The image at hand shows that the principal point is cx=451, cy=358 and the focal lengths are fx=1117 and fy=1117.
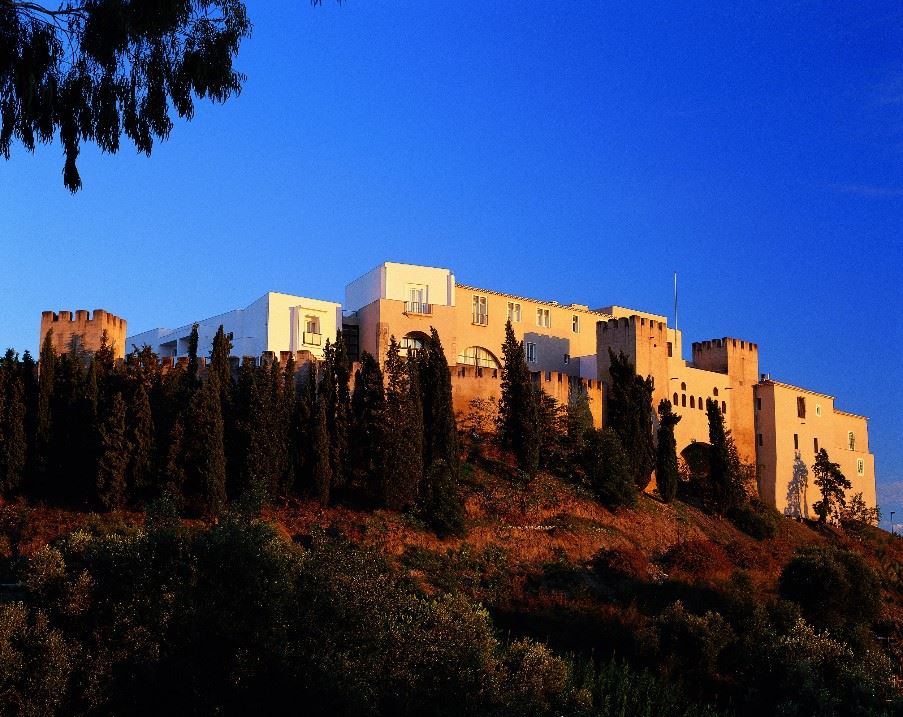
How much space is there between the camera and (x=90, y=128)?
527 inches

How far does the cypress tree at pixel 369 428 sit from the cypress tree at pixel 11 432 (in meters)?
11.7

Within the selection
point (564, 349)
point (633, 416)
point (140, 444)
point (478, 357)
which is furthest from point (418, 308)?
point (140, 444)

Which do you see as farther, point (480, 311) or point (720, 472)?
point (480, 311)

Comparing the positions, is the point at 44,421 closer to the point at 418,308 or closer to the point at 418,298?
the point at 418,308

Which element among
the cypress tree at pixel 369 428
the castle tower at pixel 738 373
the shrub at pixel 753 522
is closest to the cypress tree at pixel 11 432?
the cypress tree at pixel 369 428

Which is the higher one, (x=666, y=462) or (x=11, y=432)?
(x=11, y=432)

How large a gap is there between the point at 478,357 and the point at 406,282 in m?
5.30

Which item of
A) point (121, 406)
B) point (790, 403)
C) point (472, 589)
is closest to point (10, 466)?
point (121, 406)

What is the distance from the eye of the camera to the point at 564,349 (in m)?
60.1

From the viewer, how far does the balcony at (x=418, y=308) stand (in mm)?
54156

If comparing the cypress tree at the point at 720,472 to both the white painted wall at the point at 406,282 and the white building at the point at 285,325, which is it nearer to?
the white painted wall at the point at 406,282

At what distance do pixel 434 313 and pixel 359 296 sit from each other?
5.44 meters

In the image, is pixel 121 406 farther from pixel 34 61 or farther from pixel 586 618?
pixel 34 61

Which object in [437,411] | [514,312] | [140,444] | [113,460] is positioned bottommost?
[113,460]
